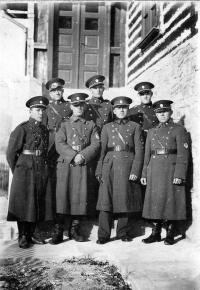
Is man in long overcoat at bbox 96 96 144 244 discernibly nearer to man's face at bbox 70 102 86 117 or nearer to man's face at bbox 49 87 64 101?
man's face at bbox 70 102 86 117

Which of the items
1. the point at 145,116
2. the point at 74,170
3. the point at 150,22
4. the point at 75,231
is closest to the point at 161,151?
the point at 145,116

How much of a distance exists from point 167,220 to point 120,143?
1.31m

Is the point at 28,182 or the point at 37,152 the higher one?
the point at 37,152

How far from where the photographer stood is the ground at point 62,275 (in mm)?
3570

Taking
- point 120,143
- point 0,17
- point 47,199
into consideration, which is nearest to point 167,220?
point 120,143

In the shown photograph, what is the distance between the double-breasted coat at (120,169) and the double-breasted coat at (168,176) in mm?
205

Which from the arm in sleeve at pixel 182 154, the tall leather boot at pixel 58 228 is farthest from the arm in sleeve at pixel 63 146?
the arm in sleeve at pixel 182 154

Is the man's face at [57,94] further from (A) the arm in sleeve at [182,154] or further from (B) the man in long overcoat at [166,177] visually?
(A) the arm in sleeve at [182,154]

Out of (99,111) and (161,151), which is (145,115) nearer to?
(99,111)

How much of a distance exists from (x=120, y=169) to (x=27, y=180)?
1355mm

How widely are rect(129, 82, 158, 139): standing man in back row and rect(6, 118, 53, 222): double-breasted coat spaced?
1.72m

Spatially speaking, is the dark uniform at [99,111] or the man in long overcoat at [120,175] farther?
the dark uniform at [99,111]

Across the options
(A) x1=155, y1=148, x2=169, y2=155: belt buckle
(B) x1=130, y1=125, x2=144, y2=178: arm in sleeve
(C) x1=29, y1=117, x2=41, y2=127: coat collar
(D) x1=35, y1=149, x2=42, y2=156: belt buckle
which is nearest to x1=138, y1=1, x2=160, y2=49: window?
(B) x1=130, y1=125, x2=144, y2=178: arm in sleeve

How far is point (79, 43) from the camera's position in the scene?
1014 cm
